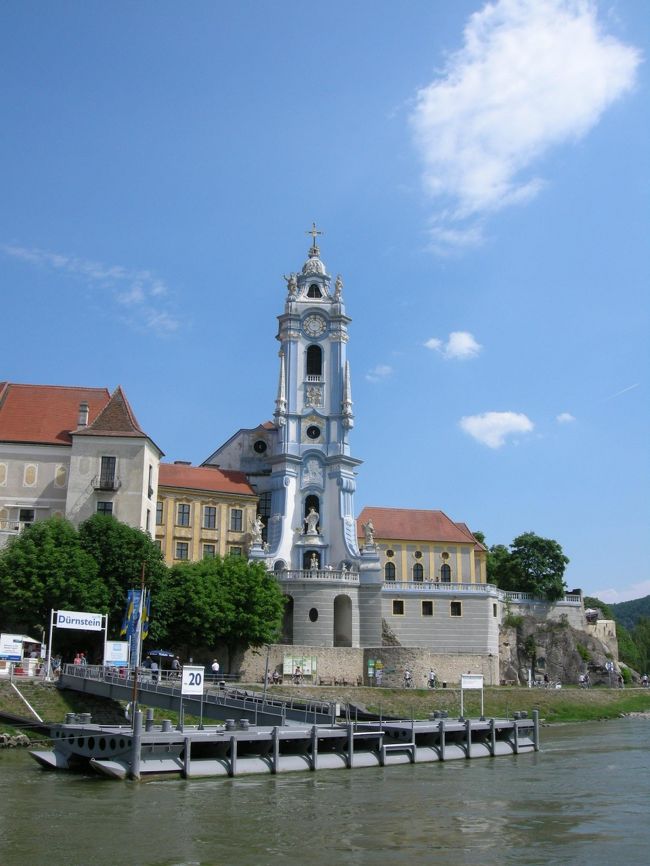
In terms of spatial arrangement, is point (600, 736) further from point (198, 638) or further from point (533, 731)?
point (198, 638)

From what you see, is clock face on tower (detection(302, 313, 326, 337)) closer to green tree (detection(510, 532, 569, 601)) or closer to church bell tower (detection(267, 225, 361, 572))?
church bell tower (detection(267, 225, 361, 572))

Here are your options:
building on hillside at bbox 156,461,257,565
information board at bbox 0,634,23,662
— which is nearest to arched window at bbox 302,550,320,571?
building on hillside at bbox 156,461,257,565

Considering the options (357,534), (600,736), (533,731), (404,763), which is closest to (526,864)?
(404,763)

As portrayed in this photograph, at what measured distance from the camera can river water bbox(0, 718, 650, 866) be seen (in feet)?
→ 77.9

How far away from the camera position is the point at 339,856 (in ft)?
77.6

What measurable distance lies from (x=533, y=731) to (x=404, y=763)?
10.3 metres

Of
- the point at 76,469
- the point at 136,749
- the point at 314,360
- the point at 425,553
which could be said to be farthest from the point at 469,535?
the point at 136,749

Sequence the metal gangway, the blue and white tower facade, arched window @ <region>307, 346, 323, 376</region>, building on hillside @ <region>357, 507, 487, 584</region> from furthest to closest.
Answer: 1. building on hillside @ <region>357, 507, 487, 584</region>
2. arched window @ <region>307, 346, 323, 376</region>
3. the blue and white tower facade
4. the metal gangway

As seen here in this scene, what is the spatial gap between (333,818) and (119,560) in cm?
3481

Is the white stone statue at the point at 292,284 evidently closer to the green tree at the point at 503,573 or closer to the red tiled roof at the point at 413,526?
the red tiled roof at the point at 413,526

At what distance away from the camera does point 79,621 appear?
51.3m

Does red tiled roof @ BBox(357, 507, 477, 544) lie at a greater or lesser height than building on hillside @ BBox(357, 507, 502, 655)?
greater

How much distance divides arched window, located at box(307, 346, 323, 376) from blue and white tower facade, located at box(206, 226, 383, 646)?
9 centimetres

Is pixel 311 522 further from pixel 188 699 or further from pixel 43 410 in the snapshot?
pixel 188 699
